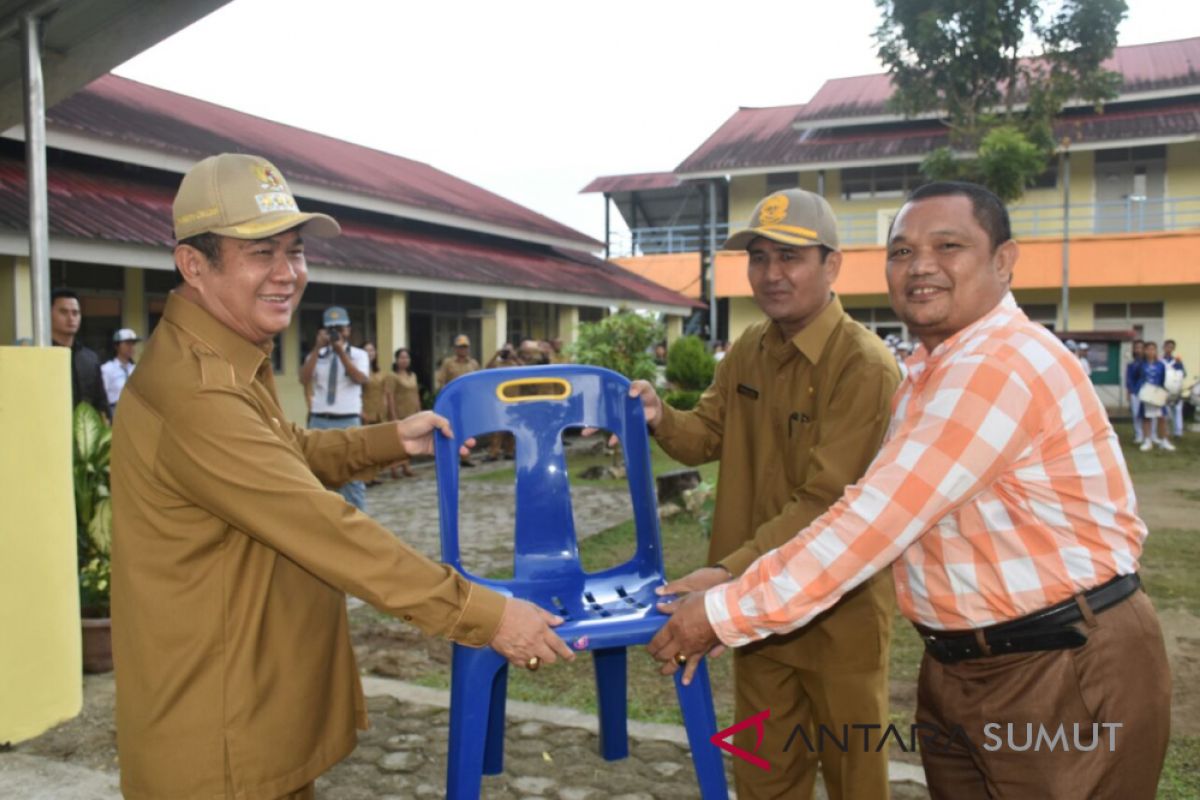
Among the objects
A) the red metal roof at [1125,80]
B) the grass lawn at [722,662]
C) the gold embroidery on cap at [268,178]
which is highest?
the red metal roof at [1125,80]

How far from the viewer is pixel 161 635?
1941mm

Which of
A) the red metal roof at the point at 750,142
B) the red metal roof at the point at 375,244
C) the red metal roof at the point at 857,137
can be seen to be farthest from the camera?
the red metal roof at the point at 750,142

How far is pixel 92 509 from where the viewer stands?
195 inches

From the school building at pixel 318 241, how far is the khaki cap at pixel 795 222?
527 cm

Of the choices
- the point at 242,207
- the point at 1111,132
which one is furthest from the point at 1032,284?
the point at 242,207

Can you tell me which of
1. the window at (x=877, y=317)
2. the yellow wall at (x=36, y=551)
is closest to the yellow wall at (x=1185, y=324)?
the window at (x=877, y=317)

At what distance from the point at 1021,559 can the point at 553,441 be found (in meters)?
1.56

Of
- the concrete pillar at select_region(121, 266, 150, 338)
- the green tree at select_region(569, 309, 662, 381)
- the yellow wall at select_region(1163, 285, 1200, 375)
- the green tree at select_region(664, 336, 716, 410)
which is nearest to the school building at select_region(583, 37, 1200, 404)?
the yellow wall at select_region(1163, 285, 1200, 375)

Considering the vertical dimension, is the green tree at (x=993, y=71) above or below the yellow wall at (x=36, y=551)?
above

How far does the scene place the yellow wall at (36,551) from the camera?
12.3 ft

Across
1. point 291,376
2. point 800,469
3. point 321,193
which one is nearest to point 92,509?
point 800,469

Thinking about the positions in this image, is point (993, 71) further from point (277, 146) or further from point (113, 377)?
point (113, 377)

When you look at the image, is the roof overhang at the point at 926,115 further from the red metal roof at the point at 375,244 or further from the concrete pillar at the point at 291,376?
the concrete pillar at the point at 291,376

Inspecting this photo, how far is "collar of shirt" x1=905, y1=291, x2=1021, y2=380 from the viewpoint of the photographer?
1.97m
